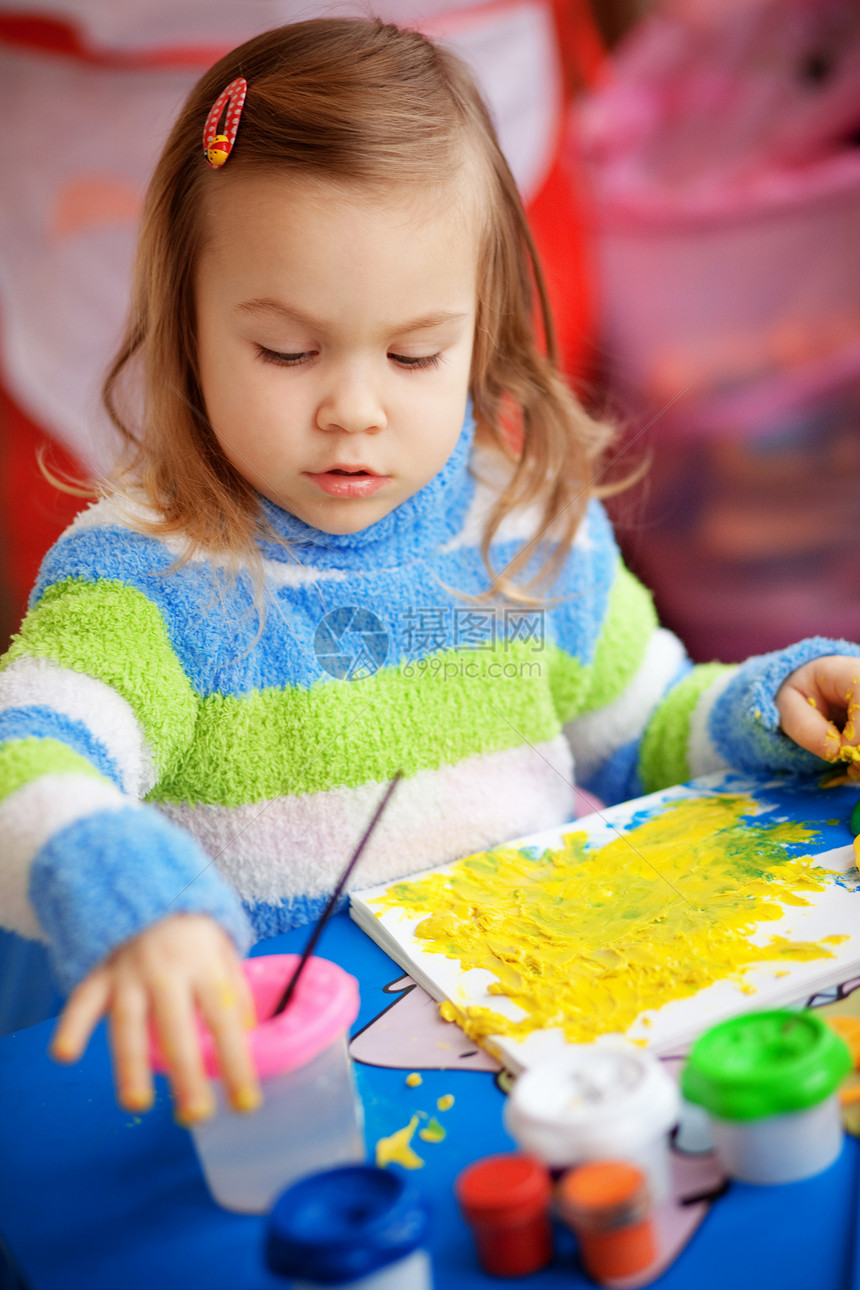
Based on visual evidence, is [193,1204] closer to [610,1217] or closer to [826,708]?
[610,1217]

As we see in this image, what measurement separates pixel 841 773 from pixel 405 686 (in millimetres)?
284

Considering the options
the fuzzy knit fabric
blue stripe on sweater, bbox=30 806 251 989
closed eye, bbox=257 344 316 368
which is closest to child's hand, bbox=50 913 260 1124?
blue stripe on sweater, bbox=30 806 251 989

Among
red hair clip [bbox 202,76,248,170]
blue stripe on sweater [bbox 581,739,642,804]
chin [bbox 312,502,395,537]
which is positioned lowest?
blue stripe on sweater [bbox 581,739,642,804]

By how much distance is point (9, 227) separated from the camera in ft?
5.75

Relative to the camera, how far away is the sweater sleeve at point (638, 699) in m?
0.78

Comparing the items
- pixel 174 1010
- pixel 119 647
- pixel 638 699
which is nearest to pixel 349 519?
pixel 119 647

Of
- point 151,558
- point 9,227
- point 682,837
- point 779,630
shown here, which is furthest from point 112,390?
point 779,630

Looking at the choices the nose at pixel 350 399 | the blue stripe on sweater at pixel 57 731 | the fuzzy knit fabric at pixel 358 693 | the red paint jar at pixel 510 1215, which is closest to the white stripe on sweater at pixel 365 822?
the fuzzy knit fabric at pixel 358 693

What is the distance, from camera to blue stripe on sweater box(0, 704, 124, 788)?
54 cm

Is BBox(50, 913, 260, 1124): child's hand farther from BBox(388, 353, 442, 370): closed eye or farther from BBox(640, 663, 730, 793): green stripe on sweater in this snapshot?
BBox(640, 663, 730, 793): green stripe on sweater

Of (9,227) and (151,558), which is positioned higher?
(9,227)

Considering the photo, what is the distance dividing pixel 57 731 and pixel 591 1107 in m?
0.31

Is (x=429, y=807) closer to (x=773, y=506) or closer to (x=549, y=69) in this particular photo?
(x=773, y=506)

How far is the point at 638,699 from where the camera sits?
0.84m
